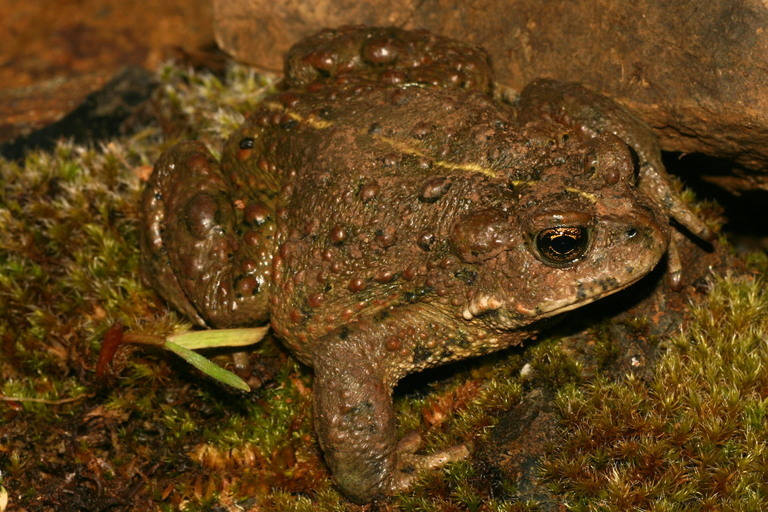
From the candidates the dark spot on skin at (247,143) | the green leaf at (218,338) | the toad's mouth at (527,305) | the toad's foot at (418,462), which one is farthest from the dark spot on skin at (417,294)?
the dark spot on skin at (247,143)

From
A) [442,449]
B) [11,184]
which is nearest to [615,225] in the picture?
[442,449]

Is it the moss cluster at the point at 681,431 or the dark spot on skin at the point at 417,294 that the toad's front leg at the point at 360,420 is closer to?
the dark spot on skin at the point at 417,294

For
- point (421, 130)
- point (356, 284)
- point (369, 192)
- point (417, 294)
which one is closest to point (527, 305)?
point (417, 294)

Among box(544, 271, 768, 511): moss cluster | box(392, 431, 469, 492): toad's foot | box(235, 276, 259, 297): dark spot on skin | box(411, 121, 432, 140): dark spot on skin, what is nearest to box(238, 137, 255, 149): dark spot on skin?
box(235, 276, 259, 297): dark spot on skin

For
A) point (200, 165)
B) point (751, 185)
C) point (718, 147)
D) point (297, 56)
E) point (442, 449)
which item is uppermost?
point (297, 56)

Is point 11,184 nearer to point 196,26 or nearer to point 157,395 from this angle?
point 157,395

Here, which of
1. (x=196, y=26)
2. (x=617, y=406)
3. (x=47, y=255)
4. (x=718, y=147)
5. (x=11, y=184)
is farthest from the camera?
(x=196, y=26)

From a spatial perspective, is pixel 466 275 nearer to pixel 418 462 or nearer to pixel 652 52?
pixel 418 462
